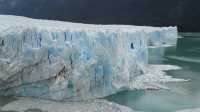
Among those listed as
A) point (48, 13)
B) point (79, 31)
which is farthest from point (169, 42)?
point (48, 13)

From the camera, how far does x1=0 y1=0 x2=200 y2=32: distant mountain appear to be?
96.1 feet

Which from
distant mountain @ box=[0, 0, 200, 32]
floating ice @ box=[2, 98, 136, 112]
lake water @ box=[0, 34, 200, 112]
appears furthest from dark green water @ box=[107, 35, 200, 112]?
distant mountain @ box=[0, 0, 200, 32]

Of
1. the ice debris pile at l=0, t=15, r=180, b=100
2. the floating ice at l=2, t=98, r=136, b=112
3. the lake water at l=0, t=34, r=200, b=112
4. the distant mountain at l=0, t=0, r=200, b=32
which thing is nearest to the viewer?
the floating ice at l=2, t=98, r=136, b=112

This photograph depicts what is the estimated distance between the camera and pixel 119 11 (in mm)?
33656

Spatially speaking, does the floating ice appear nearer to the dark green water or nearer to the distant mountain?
the dark green water

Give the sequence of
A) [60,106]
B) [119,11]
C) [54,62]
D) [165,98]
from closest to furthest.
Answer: [60,106]
[54,62]
[165,98]
[119,11]

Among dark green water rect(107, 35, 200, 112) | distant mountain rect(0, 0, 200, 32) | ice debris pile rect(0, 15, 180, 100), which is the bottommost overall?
dark green water rect(107, 35, 200, 112)

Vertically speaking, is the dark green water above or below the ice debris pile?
below

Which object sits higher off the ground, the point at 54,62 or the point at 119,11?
the point at 119,11

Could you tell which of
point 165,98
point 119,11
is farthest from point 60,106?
point 119,11

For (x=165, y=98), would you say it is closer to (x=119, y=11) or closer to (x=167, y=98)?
(x=167, y=98)

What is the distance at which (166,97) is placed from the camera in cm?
717

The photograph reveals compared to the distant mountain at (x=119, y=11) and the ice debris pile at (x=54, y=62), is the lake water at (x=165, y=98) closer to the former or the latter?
the ice debris pile at (x=54, y=62)

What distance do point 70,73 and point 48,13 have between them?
3333cm
